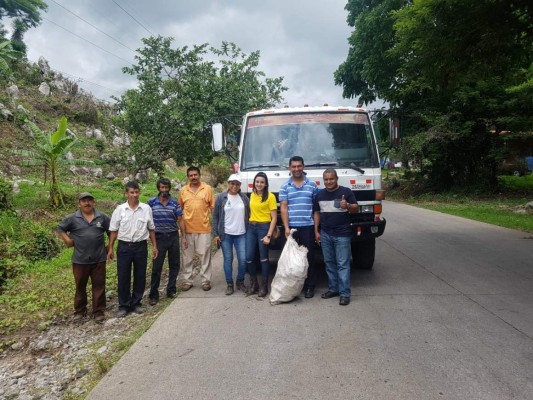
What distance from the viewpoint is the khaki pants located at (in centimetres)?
641

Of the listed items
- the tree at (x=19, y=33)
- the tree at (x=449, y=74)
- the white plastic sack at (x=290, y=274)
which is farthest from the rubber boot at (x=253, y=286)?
the tree at (x=19, y=33)

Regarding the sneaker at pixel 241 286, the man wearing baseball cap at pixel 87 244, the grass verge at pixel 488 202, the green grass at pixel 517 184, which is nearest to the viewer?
the man wearing baseball cap at pixel 87 244

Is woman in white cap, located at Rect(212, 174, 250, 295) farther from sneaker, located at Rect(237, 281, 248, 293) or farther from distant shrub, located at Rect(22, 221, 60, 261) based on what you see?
distant shrub, located at Rect(22, 221, 60, 261)

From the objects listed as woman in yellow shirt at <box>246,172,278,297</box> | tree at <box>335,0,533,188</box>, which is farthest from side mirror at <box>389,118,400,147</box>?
woman in yellow shirt at <box>246,172,278,297</box>

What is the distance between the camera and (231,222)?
6.18 metres

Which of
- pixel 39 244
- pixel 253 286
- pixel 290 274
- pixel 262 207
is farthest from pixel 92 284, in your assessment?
pixel 39 244

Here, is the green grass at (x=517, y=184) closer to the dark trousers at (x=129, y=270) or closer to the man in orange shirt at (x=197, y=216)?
the man in orange shirt at (x=197, y=216)

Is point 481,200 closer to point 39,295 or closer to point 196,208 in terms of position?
point 196,208

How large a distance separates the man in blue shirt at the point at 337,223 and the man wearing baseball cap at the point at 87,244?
9.03 feet

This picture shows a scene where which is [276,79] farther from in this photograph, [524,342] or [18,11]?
[18,11]

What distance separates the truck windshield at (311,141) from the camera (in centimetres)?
663

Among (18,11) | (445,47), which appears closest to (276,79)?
(445,47)

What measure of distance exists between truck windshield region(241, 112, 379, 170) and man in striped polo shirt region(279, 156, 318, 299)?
0.69 m

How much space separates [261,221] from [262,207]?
191 millimetres
